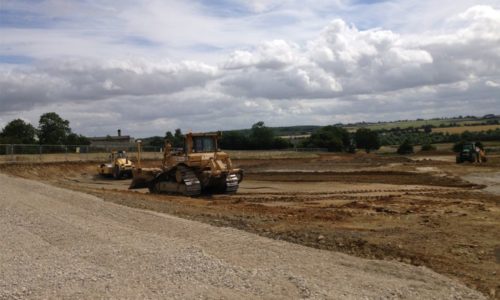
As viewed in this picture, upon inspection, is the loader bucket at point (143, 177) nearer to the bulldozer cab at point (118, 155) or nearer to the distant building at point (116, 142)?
the bulldozer cab at point (118, 155)

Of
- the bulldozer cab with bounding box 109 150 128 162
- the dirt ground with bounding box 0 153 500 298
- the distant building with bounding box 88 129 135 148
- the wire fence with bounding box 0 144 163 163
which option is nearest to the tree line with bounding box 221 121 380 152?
the distant building with bounding box 88 129 135 148

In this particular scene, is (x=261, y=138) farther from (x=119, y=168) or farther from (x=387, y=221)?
(x=387, y=221)

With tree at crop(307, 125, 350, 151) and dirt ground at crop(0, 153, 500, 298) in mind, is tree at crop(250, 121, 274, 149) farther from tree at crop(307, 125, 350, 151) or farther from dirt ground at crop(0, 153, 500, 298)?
dirt ground at crop(0, 153, 500, 298)

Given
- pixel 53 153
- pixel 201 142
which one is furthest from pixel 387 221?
pixel 53 153

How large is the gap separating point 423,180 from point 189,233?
77.7 ft

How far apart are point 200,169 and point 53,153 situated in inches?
1243

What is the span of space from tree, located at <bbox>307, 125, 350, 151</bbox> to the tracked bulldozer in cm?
7347

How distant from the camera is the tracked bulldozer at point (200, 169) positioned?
906 inches

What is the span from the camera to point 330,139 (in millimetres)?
99625

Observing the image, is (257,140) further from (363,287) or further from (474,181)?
(363,287)

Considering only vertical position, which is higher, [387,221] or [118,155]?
[118,155]

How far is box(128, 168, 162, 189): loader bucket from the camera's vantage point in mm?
26405

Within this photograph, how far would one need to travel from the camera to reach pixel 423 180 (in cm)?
3192

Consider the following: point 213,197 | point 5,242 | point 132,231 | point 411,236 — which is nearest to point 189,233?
point 132,231
